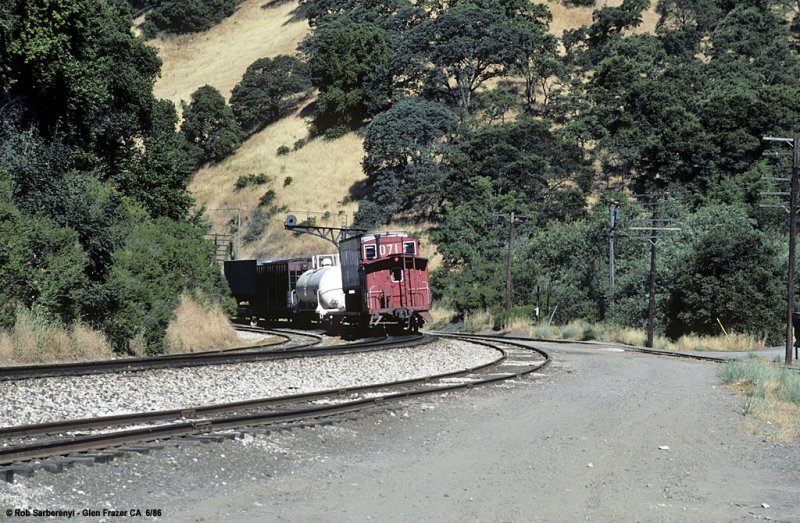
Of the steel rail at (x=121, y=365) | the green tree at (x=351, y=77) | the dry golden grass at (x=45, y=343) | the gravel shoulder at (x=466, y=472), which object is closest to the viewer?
the gravel shoulder at (x=466, y=472)

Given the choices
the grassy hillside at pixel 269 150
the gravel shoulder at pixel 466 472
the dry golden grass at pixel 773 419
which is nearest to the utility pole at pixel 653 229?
the dry golden grass at pixel 773 419

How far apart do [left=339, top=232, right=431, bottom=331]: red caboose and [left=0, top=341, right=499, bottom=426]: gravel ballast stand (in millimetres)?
10220

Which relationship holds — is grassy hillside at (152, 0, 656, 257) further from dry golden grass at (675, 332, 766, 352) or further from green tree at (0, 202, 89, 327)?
green tree at (0, 202, 89, 327)

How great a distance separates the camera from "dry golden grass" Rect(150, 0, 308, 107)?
128250 millimetres

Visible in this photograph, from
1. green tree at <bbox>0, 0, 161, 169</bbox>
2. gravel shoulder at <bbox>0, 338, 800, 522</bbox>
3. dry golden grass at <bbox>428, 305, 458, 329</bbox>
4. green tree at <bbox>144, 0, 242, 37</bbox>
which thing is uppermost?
green tree at <bbox>144, 0, 242, 37</bbox>

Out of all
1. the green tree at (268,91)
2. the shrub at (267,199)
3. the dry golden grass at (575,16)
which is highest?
the dry golden grass at (575,16)

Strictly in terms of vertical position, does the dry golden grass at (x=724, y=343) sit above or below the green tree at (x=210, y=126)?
below

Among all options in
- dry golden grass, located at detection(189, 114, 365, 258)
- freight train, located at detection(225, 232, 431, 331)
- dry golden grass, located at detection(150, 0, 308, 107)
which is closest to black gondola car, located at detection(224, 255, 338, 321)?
freight train, located at detection(225, 232, 431, 331)

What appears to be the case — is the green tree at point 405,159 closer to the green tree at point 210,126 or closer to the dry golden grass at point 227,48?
the green tree at point 210,126

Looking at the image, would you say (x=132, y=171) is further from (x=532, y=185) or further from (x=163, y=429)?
(x=532, y=185)

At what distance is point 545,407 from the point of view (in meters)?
16.1

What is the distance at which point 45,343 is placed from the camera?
826 inches

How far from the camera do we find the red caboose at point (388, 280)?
34.5m

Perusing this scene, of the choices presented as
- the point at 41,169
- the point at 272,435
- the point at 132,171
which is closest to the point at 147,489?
the point at 272,435
